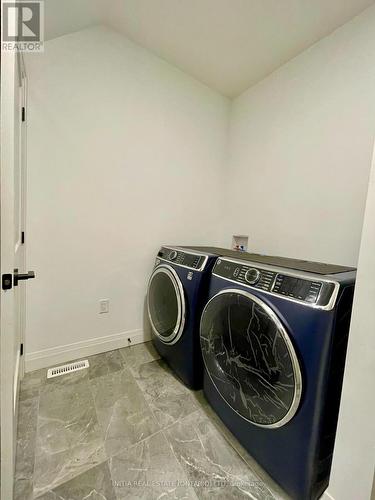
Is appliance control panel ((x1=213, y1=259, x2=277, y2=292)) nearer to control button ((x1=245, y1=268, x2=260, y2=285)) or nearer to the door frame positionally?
control button ((x1=245, y1=268, x2=260, y2=285))

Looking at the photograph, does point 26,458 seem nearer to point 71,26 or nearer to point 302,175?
point 302,175

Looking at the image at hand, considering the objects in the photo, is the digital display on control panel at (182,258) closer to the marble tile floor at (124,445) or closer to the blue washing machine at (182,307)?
the blue washing machine at (182,307)

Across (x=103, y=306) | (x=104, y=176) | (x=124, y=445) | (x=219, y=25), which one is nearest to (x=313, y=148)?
(x=219, y=25)

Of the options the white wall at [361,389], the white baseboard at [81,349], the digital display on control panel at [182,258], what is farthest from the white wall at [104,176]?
the white wall at [361,389]

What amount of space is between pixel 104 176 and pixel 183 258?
2.89 feet

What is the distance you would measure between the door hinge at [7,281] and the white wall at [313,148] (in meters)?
1.60

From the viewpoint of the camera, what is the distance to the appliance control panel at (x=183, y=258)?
133 cm

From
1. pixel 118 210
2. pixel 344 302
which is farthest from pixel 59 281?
pixel 344 302

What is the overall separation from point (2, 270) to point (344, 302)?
3.52ft

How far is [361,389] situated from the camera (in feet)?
2.32

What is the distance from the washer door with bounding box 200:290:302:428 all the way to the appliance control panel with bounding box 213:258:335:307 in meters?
0.07

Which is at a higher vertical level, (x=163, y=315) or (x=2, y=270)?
(x=2, y=270)

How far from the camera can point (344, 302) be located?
0.76 m

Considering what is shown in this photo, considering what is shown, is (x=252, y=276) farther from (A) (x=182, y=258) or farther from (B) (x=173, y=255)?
(B) (x=173, y=255)
